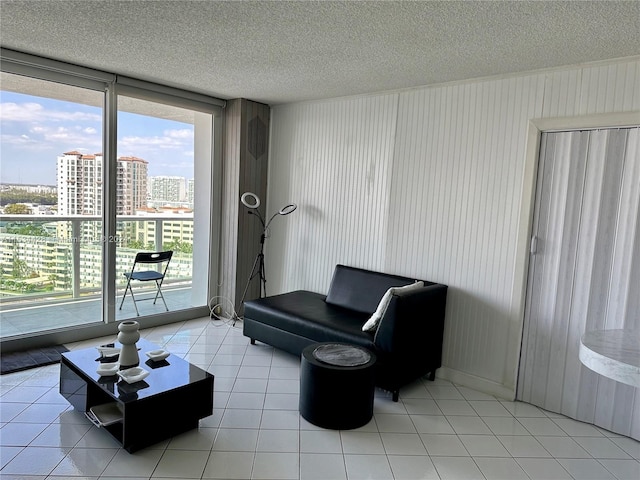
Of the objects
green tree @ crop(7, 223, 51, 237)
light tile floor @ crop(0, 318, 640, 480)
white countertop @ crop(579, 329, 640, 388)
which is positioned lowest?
light tile floor @ crop(0, 318, 640, 480)

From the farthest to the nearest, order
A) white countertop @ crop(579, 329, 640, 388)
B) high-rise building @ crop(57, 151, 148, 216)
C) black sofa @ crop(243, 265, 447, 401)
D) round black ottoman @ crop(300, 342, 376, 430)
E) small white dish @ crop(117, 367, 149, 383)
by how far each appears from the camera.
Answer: high-rise building @ crop(57, 151, 148, 216), black sofa @ crop(243, 265, 447, 401), round black ottoman @ crop(300, 342, 376, 430), small white dish @ crop(117, 367, 149, 383), white countertop @ crop(579, 329, 640, 388)

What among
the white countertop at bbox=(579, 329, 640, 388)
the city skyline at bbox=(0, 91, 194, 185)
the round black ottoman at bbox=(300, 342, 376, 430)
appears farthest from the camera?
the city skyline at bbox=(0, 91, 194, 185)

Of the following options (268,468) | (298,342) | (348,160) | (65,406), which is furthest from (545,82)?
(65,406)

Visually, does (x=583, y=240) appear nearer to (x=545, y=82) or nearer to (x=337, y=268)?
(x=545, y=82)

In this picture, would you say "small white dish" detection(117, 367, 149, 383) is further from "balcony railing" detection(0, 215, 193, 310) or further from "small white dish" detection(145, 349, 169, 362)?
"balcony railing" detection(0, 215, 193, 310)

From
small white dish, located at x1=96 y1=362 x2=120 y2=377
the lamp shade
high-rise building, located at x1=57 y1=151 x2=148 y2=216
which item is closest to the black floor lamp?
the lamp shade

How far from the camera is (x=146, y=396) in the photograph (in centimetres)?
231

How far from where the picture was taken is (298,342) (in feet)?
11.7

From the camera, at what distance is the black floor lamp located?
4602mm

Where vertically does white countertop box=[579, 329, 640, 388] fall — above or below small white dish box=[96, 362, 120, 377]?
above

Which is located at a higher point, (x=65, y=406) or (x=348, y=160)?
(x=348, y=160)

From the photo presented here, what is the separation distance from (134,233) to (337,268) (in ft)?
6.83

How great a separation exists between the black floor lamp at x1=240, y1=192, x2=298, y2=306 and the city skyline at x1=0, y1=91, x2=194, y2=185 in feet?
3.50

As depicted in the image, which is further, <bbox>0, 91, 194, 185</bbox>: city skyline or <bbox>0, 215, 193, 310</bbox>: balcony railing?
<bbox>0, 215, 193, 310</bbox>: balcony railing
